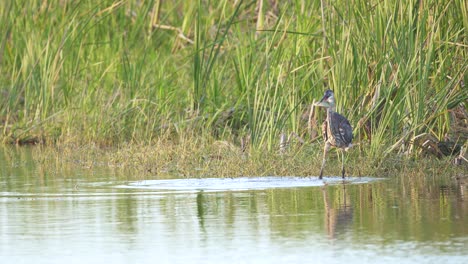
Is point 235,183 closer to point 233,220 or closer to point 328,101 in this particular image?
point 328,101

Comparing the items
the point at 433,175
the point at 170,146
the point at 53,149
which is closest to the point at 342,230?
the point at 433,175

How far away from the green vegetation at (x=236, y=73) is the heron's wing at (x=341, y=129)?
0.25m

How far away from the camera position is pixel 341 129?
1127 cm

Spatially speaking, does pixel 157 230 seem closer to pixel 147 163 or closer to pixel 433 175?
pixel 433 175

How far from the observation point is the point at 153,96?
15.8 m

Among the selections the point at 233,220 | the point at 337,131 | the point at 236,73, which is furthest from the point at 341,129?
the point at 236,73

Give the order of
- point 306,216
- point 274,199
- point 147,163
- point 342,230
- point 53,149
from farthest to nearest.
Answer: point 53,149
point 147,163
point 274,199
point 306,216
point 342,230

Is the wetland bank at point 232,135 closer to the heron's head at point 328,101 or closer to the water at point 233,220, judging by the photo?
the water at point 233,220

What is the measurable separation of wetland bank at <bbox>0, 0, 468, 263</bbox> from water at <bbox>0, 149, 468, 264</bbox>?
0.9 inches

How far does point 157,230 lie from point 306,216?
111 centimetres

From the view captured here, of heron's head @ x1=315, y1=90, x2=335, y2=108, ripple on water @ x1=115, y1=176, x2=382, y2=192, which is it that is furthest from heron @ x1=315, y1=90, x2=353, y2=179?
ripple on water @ x1=115, y1=176, x2=382, y2=192

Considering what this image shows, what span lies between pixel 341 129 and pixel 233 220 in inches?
116

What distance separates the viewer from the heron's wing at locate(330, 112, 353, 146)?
37.0ft

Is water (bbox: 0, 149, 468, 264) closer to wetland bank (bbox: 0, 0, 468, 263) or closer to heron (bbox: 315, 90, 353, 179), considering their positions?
wetland bank (bbox: 0, 0, 468, 263)
